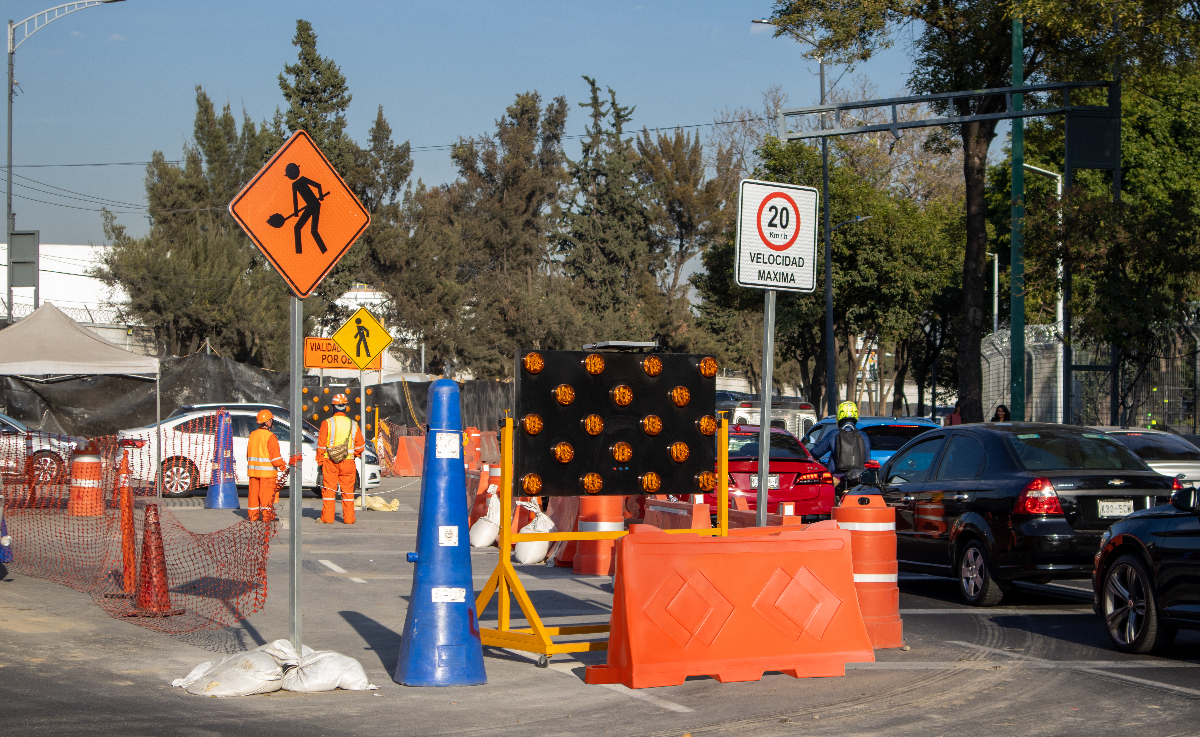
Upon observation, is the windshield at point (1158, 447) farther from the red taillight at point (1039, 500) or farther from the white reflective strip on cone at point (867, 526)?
the white reflective strip on cone at point (867, 526)

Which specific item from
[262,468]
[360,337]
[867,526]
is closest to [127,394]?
[360,337]

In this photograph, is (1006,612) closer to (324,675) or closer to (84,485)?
(324,675)

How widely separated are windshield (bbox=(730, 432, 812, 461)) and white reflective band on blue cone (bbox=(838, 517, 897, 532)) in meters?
7.17

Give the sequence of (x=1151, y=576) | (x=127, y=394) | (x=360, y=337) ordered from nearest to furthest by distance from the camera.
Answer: (x=1151, y=576), (x=360, y=337), (x=127, y=394)

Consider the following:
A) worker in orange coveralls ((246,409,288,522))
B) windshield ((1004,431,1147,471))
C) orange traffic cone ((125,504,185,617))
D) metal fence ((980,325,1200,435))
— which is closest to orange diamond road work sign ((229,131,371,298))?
orange traffic cone ((125,504,185,617))

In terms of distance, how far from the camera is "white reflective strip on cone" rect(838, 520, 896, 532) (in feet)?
27.4

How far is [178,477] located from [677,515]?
12.5 metres

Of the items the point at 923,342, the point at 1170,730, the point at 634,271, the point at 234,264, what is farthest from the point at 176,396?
the point at 634,271

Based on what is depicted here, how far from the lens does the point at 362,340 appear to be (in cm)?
1986

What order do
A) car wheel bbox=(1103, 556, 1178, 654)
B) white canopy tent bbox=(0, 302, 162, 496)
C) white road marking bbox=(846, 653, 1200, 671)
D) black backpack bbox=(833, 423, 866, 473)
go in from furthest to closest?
white canopy tent bbox=(0, 302, 162, 496), black backpack bbox=(833, 423, 866, 473), car wheel bbox=(1103, 556, 1178, 654), white road marking bbox=(846, 653, 1200, 671)

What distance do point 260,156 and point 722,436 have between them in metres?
55.2

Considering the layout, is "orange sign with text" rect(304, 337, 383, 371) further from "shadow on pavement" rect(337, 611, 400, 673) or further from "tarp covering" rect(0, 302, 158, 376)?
"shadow on pavement" rect(337, 611, 400, 673)

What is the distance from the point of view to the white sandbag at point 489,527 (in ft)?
49.2

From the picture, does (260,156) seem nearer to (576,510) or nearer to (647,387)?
(576,510)
